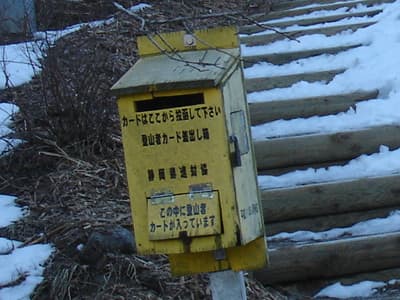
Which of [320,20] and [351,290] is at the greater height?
[320,20]

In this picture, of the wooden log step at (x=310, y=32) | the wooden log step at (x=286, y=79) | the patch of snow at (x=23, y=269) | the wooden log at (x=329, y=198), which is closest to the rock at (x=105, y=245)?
the patch of snow at (x=23, y=269)

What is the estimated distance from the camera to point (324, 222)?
18.0 feet

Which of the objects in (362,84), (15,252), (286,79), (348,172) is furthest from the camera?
(286,79)

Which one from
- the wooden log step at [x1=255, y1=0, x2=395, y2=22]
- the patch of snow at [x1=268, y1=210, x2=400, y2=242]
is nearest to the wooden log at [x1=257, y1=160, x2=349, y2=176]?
the patch of snow at [x1=268, y1=210, x2=400, y2=242]

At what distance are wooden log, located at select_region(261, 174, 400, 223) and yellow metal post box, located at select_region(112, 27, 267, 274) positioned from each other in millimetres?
2138

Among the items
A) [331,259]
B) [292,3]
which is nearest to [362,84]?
[331,259]

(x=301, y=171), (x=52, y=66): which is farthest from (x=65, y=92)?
(x=301, y=171)

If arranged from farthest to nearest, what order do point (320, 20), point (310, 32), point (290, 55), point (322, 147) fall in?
point (320, 20)
point (310, 32)
point (290, 55)
point (322, 147)

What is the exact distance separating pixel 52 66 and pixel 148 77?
7.64 ft

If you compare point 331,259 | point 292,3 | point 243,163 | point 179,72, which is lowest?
point 331,259

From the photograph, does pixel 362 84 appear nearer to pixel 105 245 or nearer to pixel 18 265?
pixel 105 245

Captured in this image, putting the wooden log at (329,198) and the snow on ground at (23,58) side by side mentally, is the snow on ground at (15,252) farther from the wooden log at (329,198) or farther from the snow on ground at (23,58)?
the wooden log at (329,198)

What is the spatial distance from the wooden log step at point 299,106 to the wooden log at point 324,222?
1160 millimetres

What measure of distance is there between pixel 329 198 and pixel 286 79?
1.77 metres
